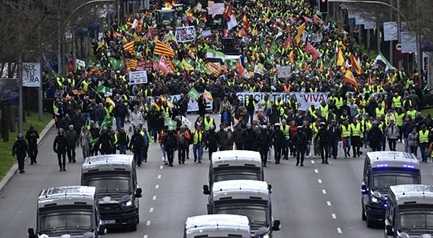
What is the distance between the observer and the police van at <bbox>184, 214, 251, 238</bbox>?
155 feet

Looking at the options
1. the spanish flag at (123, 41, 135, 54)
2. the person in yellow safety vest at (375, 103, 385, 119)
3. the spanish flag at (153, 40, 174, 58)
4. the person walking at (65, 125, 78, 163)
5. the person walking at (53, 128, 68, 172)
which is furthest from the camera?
the spanish flag at (123, 41, 135, 54)

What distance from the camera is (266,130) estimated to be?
72.8 m

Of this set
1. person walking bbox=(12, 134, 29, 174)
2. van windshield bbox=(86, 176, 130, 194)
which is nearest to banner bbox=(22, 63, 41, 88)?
person walking bbox=(12, 134, 29, 174)

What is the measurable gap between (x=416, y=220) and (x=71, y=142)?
23.7 metres

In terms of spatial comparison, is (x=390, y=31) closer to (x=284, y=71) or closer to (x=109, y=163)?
(x=284, y=71)

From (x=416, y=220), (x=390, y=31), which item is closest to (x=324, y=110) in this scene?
(x=416, y=220)

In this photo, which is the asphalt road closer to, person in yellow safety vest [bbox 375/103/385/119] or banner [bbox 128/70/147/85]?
person in yellow safety vest [bbox 375/103/385/119]

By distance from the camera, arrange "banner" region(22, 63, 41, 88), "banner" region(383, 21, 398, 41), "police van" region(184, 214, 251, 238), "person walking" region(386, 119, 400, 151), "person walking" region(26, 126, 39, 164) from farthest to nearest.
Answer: "banner" region(383, 21, 398, 41) → "banner" region(22, 63, 41, 88) → "person walking" region(386, 119, 400, 151) → "person walking" region(26, 126, 39, 164) → "police van" region(184, 214, 251, 238)

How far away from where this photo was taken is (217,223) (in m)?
47.7

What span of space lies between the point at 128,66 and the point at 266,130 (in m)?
29.3

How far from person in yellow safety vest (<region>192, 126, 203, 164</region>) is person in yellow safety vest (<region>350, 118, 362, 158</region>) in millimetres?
5208

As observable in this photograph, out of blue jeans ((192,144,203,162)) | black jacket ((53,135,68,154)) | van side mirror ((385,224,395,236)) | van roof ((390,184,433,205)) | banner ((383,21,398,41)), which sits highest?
banner ((383,21,398,41))

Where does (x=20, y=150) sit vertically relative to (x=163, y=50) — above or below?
below

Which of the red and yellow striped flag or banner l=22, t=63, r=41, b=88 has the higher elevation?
banner l=22, t=63, r=41, b=88
